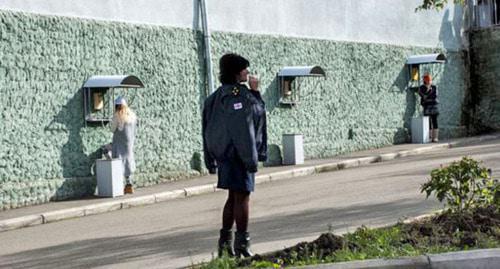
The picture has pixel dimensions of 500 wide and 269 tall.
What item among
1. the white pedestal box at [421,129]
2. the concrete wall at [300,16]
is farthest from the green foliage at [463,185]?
the white pedestal box at [421,129]

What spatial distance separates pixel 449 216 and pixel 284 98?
11992 mm

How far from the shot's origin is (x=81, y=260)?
9516 mm

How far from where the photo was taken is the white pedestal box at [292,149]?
19812 millimetres

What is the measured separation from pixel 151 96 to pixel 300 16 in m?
5.64

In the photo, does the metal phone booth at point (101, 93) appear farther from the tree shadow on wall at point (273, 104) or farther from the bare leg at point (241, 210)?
the bare leg at point (241, 210)

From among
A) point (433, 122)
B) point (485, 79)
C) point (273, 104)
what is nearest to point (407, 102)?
point (433, 122)

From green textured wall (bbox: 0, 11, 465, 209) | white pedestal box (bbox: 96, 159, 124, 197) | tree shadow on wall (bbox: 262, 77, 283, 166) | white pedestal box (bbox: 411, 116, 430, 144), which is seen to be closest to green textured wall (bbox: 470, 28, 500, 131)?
white pedestal box (bbox: 411, 116, 430, 144)

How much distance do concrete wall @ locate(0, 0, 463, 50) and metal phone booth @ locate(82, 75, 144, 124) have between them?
4.07 ft

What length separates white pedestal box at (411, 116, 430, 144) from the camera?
80.3 ft

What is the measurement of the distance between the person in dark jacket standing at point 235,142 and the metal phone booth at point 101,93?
7215mm

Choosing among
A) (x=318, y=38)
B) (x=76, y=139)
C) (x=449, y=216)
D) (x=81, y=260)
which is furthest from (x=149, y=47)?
(x=449, y=216)

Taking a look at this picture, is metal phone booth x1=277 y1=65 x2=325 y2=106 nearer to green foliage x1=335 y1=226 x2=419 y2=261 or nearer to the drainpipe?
the drainpipe

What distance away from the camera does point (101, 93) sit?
15953 millimetres

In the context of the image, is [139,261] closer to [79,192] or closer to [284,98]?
[79,192]
